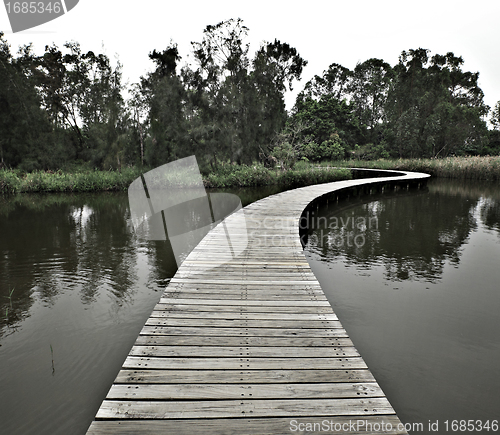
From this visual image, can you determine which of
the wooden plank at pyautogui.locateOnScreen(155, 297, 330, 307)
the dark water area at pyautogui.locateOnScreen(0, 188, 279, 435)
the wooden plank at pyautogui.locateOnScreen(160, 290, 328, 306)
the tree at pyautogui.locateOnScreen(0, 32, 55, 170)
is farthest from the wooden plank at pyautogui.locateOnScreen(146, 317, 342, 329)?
the tree at pyautogui.locateOnScreen(0, 32, 55, 170)

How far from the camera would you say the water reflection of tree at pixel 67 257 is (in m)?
4.44

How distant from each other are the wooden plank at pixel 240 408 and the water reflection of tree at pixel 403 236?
3.75 metres

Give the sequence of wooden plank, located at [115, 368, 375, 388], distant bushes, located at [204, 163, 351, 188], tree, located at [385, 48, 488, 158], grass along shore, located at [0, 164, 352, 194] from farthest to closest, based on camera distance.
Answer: tree, located at [385, 48, 488, 158]
distant bushes, located at [204, 163, 351, 188]
grass along shore, located at [0, 164, 352, 194]
wooden plank, located at [115, 368, 375, 388]

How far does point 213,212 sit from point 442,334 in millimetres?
8184

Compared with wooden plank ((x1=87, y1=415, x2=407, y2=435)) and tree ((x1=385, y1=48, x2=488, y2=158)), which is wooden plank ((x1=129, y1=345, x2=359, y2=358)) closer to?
wooden plank ((x1=87, y1=415, x2=407, y2=435))

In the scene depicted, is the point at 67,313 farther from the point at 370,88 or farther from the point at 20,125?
the point at 370,88

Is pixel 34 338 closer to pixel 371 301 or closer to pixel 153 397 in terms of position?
pixel 153 397

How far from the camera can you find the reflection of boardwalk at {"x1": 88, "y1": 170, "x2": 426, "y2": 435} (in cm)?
165

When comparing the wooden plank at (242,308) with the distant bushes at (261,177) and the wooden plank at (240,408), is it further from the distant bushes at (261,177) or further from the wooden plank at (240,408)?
the distant bushes at (261,177)

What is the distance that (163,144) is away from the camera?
62.7ft

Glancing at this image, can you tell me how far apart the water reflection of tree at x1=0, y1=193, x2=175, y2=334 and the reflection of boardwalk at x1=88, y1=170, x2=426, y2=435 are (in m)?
1.93

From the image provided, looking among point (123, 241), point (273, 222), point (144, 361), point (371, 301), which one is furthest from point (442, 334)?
point (123, 241)

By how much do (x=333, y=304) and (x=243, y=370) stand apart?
98.4 inches

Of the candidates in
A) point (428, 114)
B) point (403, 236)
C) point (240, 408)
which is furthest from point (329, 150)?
point (240, 408)
